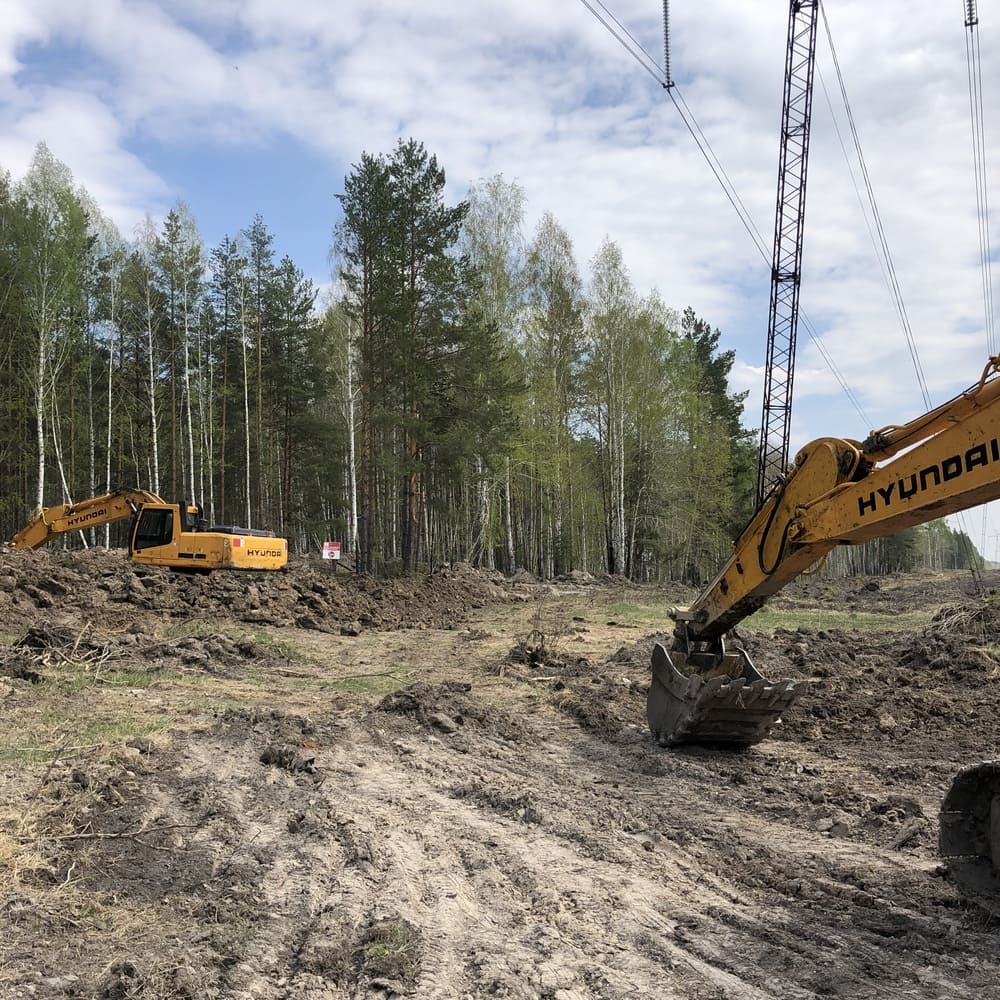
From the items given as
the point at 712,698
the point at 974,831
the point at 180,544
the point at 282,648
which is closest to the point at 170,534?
the point at 180,544

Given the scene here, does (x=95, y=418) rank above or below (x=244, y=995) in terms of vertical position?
above

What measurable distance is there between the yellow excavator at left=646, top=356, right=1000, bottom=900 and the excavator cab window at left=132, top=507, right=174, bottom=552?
1401cm

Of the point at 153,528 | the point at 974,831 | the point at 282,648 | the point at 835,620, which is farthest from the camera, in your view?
the point at 835,620

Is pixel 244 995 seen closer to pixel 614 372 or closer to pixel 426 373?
pixel 426 373

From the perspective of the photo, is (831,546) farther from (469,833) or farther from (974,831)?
(469,833)

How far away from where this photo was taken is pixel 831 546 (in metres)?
5.72

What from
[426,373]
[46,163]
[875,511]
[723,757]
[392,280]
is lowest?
[723,757]

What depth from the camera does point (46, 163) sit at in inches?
1172

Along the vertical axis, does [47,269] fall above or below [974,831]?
above

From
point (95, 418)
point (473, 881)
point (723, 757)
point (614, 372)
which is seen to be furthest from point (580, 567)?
point (473, 881)

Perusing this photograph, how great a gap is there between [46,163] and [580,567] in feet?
92.5

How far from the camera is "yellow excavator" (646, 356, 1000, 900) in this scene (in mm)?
4055

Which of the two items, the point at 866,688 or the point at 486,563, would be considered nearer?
the point at 866,688

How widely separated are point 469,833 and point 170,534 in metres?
15.2
